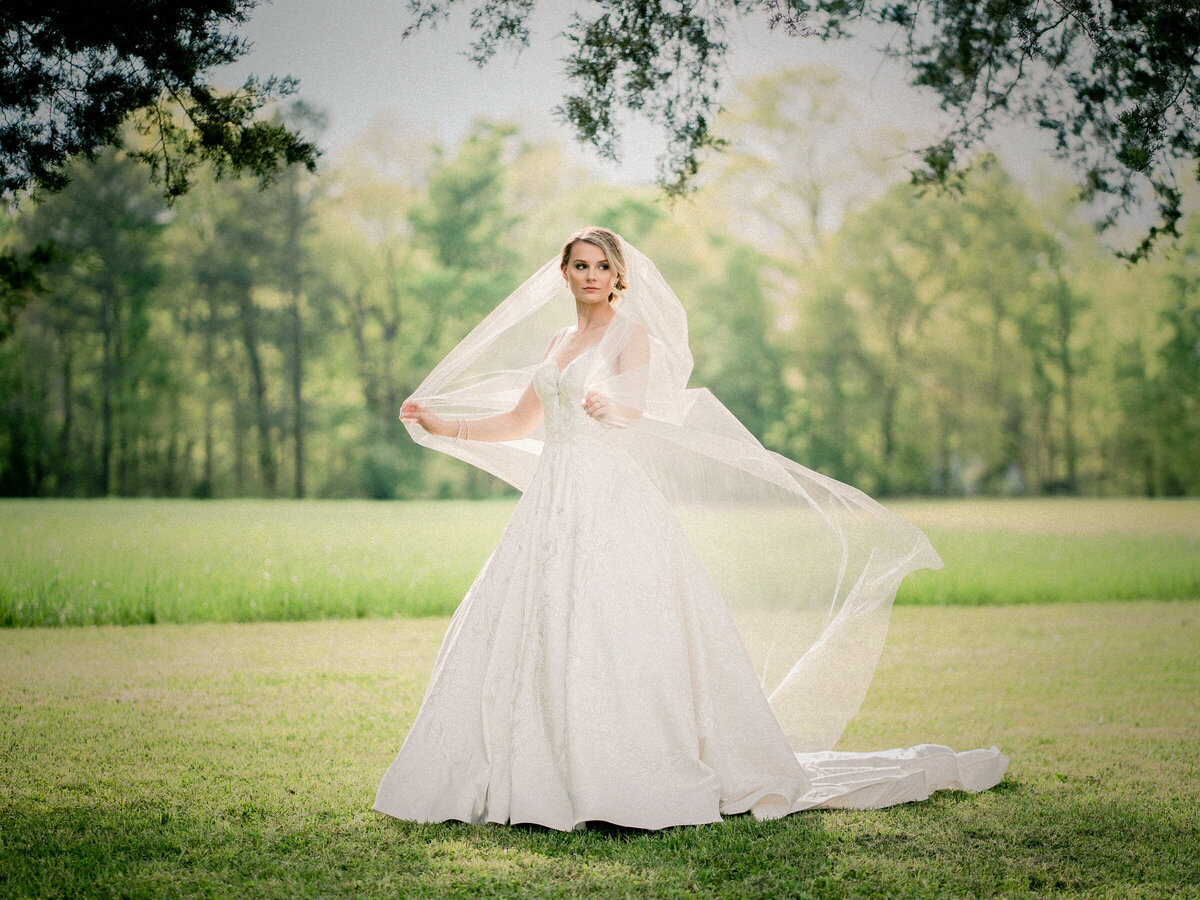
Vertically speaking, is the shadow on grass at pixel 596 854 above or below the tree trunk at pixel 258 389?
below

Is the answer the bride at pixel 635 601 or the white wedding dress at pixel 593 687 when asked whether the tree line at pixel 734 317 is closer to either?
the bride at pixel 635 601

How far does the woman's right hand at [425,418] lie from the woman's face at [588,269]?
101 cm

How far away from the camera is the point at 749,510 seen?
4.77 m

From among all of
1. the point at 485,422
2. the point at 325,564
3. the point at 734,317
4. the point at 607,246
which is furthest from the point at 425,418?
the point at 734,317

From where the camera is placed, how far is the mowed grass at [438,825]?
3.33 meters

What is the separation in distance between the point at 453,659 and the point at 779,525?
1.84m

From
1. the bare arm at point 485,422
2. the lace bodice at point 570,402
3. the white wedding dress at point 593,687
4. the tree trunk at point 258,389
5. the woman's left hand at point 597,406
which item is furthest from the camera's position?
the tree trunk at point 258,389

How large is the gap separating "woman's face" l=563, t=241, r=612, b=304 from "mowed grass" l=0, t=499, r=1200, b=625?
260 inches

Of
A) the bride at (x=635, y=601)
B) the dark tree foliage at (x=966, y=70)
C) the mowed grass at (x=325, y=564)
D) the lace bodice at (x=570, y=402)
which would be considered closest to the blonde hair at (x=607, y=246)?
the bride at (x=635, y=601)

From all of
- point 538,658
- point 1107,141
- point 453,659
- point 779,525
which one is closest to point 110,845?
point 453,659

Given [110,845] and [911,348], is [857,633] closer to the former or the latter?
[110,845]

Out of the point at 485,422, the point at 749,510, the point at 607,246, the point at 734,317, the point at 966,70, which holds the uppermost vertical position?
the point at 734,317

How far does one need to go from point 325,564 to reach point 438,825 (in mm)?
8135

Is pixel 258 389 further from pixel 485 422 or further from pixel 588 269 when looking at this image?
pixel 588 269
